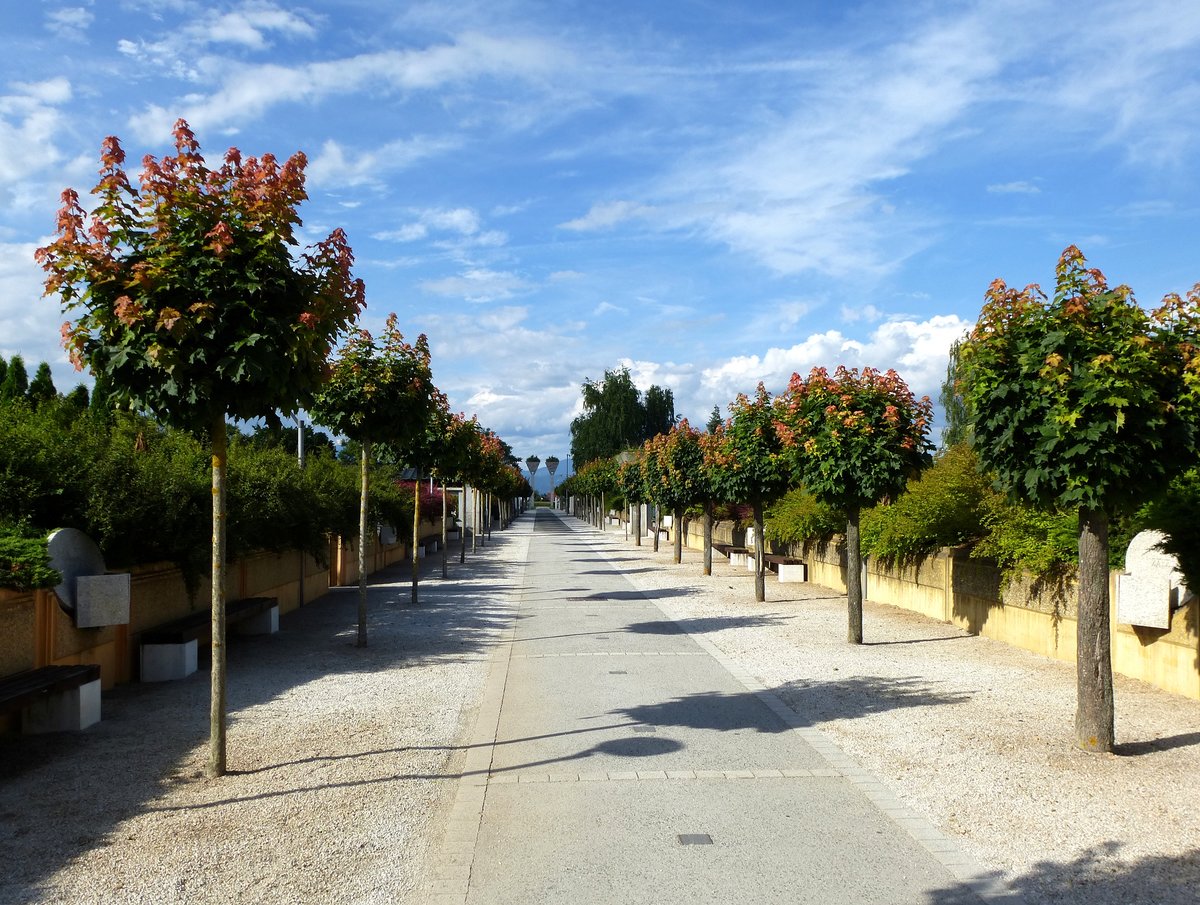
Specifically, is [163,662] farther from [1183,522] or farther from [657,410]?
[657,410]

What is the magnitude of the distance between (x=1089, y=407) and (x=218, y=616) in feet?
19.6

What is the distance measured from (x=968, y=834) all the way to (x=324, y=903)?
11.1 ft

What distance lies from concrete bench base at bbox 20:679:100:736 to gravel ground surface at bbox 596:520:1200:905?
19.2 ft

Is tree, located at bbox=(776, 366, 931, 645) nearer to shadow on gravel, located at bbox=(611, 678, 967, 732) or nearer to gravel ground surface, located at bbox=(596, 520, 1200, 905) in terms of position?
gravel ground surface, located at bbox=(596, 520, 1200, 905)

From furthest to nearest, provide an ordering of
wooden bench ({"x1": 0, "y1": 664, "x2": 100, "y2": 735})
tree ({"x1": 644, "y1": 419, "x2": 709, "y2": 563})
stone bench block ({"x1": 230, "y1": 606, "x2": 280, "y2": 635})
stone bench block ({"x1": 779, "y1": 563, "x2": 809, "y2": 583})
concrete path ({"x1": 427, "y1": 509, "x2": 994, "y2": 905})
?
tree ({"x1": 644, "y1": 419, "x2": 709, "y2": 563})
stone bench block ({"x1": 779, "y1": 563, "x2": 809, "y2": 583})
stone bench block ({"x1": 230, "y1": 606, "x2": 280, "y2": 635})
wooden bench ({"x1": 0, "y1": 664, "x2": 100, "y2": 735})
concrete path ({"x1": 427, "y1": 509, "x2": 994, "y2": 905})

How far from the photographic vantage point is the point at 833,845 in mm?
5039

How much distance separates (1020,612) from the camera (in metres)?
12.0

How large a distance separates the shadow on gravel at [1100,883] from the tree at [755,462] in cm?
1276

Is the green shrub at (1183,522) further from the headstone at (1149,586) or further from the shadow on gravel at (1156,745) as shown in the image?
the shadow on gravel at (1156,745)

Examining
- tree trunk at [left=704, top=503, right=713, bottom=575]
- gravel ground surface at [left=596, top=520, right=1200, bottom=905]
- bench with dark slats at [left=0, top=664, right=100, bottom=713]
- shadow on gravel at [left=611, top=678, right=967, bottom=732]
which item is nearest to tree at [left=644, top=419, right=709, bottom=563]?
tree trunk at [left=704, top=503, right=713, bottom=575]

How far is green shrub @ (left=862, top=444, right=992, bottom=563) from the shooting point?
14.2 meters

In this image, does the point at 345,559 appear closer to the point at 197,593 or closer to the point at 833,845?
the point at 197,593

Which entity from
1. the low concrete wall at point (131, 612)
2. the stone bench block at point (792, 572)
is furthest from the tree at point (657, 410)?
the low concrete wall at point (131, 612)

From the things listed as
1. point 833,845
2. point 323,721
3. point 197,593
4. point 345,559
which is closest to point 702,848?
point 833,845
